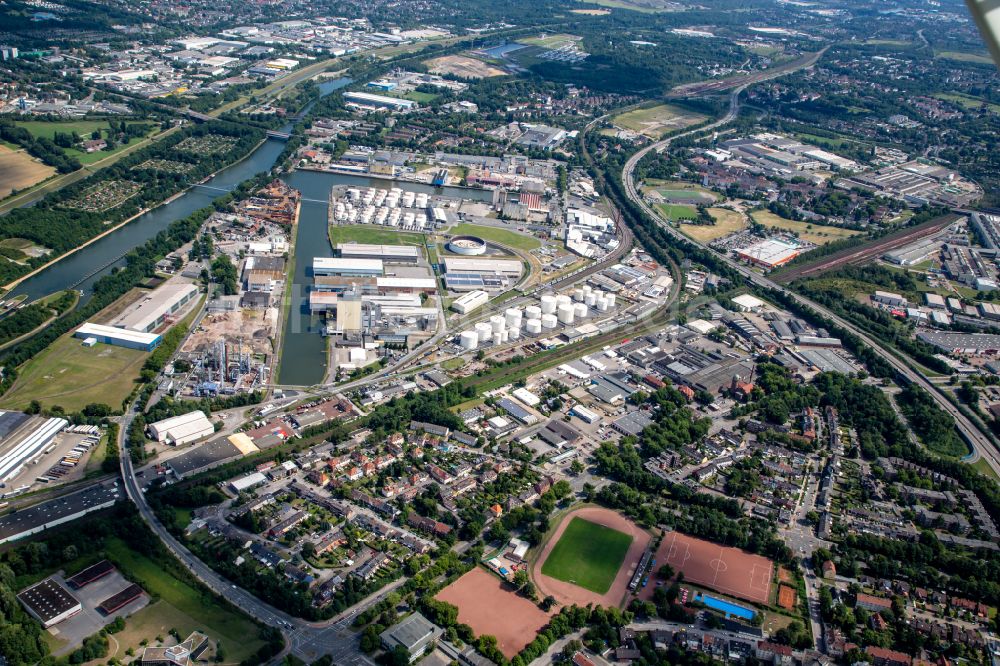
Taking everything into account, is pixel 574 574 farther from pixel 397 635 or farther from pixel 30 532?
pixel 30 532

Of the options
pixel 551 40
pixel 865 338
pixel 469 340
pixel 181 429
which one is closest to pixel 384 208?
pixel 469 340

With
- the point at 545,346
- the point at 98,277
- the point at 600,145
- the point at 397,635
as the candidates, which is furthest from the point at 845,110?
the point at 397,635

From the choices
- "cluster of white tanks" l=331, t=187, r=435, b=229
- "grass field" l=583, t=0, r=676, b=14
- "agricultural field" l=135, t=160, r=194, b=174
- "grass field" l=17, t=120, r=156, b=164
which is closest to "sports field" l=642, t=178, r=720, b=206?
"cluster of white tanks" l=331, t=187, r=435, b=229

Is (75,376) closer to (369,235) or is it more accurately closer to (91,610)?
(91,610)

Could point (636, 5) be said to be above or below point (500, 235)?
above

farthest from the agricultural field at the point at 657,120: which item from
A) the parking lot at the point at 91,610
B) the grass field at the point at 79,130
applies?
the parking lot at the point at 91,610
